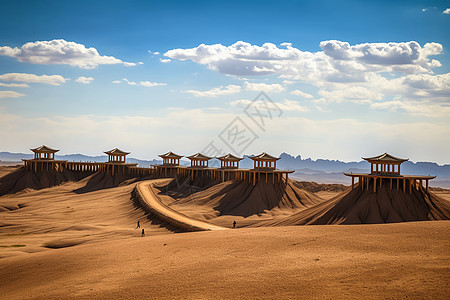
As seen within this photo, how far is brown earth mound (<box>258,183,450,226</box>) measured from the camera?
32.0 meters

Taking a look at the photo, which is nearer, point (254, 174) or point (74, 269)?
point (74, 269)

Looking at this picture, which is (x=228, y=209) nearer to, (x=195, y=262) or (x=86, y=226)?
(x=86, y=226)

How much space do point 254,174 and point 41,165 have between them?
150ft

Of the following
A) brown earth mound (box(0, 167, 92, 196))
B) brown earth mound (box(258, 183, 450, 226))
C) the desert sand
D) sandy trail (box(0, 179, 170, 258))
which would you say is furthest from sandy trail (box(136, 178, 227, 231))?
brown earth mound (box(0, 167, 92, 196))

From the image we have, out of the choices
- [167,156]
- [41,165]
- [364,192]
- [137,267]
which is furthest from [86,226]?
[41,165]

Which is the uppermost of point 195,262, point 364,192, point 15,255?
point 364,192

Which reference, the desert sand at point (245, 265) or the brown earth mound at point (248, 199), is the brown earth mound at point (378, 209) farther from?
the brown earth mound at point (248, 199)

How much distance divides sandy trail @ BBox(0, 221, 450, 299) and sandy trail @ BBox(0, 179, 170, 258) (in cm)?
727

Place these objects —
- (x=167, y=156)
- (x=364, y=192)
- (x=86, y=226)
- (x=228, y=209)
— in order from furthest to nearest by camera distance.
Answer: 1. (x=167, y=156)
2. (x=228, y=209)
3. (x=86, y=226)
4. (x=364, y=192)

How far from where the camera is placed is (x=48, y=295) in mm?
15727

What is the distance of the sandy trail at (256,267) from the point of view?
44.0 ft

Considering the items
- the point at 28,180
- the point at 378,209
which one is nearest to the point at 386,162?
the point at 378,209

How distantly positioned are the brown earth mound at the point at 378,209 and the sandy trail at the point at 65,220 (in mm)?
13891

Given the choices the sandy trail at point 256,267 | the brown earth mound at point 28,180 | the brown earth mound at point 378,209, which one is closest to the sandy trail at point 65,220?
the brown earth mound at point 28,180
